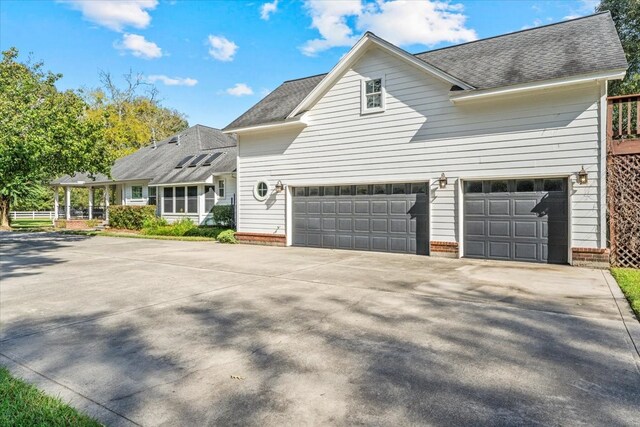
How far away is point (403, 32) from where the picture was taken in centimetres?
1847

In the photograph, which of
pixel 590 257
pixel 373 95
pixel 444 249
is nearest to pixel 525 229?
pixel 590 257

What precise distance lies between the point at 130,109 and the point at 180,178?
24695 mm

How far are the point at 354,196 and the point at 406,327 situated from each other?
314 inches

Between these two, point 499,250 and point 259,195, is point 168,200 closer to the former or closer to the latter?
point 259,195

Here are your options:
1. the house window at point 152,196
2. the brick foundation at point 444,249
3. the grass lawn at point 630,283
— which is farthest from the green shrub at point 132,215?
the grass lawn at point 630,283

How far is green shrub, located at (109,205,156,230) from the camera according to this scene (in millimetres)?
21516

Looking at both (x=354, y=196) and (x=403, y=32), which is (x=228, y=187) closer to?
(x=354, y=196)

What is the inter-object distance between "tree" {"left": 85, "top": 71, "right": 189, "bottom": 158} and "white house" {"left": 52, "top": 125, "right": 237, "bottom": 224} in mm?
11514

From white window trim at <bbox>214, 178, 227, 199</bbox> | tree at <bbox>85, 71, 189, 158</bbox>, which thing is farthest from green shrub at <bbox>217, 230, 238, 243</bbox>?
tree at <bbox>85, 71, 189, 158</bbox>

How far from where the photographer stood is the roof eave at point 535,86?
8188 millimetres

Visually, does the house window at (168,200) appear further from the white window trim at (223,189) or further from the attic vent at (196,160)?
the white window trim at (223,189)

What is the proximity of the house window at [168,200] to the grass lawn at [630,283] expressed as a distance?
19961 mm

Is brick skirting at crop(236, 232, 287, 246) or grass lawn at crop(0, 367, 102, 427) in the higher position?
brick skirting at crop(236, 232, 287, 246)

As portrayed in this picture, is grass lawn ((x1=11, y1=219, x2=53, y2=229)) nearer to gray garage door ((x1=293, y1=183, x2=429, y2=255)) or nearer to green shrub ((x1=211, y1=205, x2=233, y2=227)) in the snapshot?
green shrub ((x1=211, y1=205, x2=233, y2=227))
